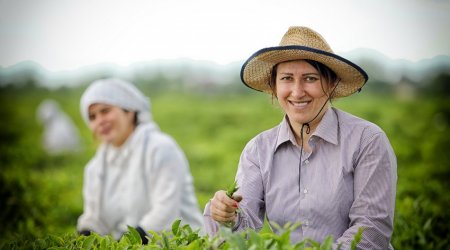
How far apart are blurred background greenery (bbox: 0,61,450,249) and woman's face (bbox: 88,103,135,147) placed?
30.4 inches

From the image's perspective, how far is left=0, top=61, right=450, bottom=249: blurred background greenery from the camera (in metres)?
4.20

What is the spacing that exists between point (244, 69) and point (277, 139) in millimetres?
337

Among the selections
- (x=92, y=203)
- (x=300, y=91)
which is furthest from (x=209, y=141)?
(x=300, y=91)

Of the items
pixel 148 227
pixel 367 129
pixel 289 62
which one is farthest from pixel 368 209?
pixel 148 227

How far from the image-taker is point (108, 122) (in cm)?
427

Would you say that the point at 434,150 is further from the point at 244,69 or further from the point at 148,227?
the point at 244,69

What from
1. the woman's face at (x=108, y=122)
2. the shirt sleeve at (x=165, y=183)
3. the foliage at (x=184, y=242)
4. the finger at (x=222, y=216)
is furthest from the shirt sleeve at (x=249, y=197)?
the woman's face at (x=108, y=122)

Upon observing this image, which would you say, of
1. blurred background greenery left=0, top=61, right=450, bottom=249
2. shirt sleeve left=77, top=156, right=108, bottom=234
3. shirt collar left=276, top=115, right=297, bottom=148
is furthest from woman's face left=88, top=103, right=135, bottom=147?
shirt collar left=276, top=115, right=297, bottom=148

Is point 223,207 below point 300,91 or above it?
below

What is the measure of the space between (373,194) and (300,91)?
1.61 ft

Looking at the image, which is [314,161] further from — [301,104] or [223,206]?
[223,206]

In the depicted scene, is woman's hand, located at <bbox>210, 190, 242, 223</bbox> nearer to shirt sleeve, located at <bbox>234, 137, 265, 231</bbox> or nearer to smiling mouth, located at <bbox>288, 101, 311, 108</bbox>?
shirt sleeve, located at <bbox>234, 137, 265, 231</bbox>

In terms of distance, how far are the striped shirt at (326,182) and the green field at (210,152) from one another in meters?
0.35

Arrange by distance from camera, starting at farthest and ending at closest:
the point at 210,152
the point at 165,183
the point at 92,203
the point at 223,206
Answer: the point at 210,152, the point at 92,203, the point at 165,183, the point at 223,206
